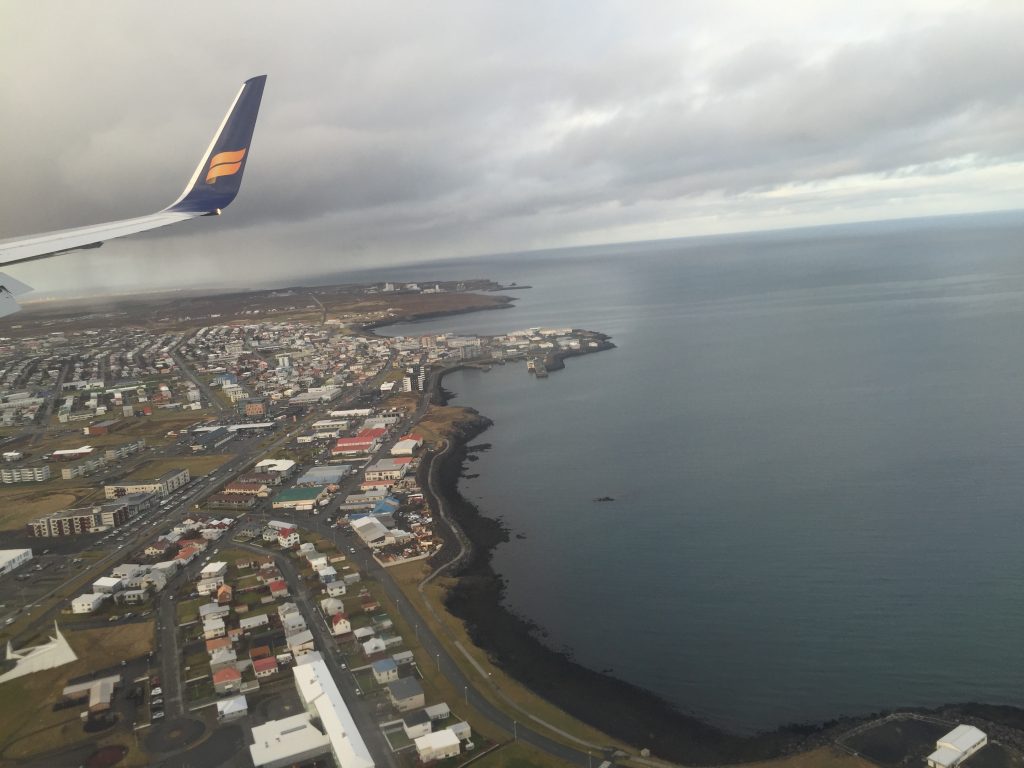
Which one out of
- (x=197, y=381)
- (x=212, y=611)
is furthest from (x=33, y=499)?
(x=197, y=381)

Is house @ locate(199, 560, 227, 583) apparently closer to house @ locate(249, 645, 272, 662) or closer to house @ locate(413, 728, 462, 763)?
house @ locate(249, 645, 272, 662)

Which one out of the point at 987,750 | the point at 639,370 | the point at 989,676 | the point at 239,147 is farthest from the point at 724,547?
the point at 639,370

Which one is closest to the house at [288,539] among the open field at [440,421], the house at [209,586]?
the house at [209,586]

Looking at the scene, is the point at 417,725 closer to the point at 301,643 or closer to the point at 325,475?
the point at 301,643

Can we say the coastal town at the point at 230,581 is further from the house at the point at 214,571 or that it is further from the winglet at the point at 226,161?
the winglet at the point at 226,161

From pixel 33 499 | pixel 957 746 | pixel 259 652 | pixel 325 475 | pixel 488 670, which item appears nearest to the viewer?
pixel 957 746

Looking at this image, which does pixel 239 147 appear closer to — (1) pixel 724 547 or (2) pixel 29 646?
(2) pixel 29 646

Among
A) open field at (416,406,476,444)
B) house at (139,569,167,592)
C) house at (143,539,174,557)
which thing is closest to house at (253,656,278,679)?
house at (139,569,167,592)
